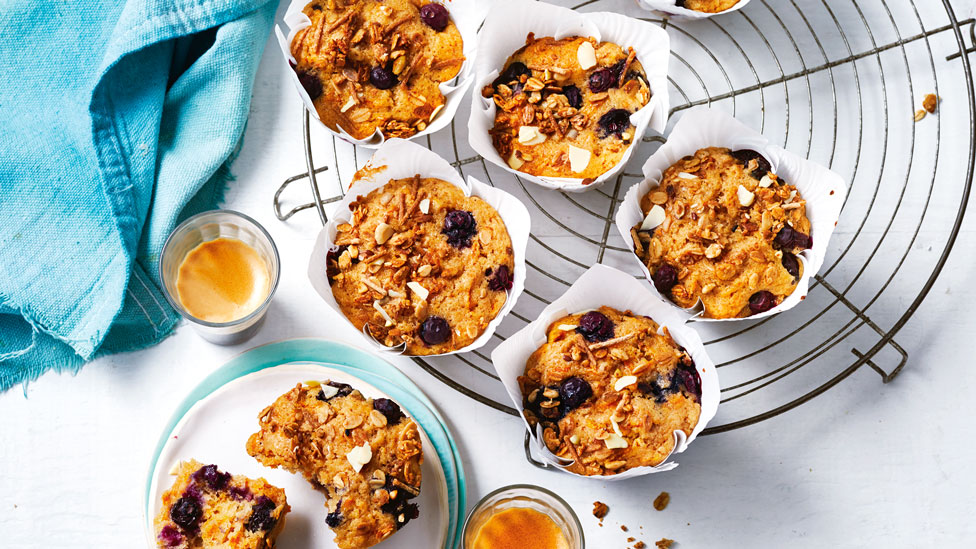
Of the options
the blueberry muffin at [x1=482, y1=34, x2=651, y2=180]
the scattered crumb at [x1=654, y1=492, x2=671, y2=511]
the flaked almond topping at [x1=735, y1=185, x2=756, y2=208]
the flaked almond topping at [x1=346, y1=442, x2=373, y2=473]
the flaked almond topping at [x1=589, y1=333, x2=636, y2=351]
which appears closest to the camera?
the flaked almond topping at [x1=346, y1=442, x2=373, y2=473]

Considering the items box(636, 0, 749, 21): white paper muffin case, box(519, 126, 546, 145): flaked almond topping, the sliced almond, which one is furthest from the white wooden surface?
box(636, 0, 749, 21): white paper muffin case

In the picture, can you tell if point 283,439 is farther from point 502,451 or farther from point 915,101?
point 915,101

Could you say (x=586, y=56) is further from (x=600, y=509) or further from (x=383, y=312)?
(x=600, y=509)

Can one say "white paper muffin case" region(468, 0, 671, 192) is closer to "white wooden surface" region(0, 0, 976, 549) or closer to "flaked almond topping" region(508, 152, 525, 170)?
"flaked almond topping" region(508, 152, 525, 170)

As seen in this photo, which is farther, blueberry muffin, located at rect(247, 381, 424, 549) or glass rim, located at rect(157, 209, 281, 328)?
glass rim, located at rect(157, 209, 281, 328)

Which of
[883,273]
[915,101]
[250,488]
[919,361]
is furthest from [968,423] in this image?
[250,488]

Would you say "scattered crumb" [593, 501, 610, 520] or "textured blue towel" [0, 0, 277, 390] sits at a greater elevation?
"textured blue towel" [0, 0, 277, 390]
